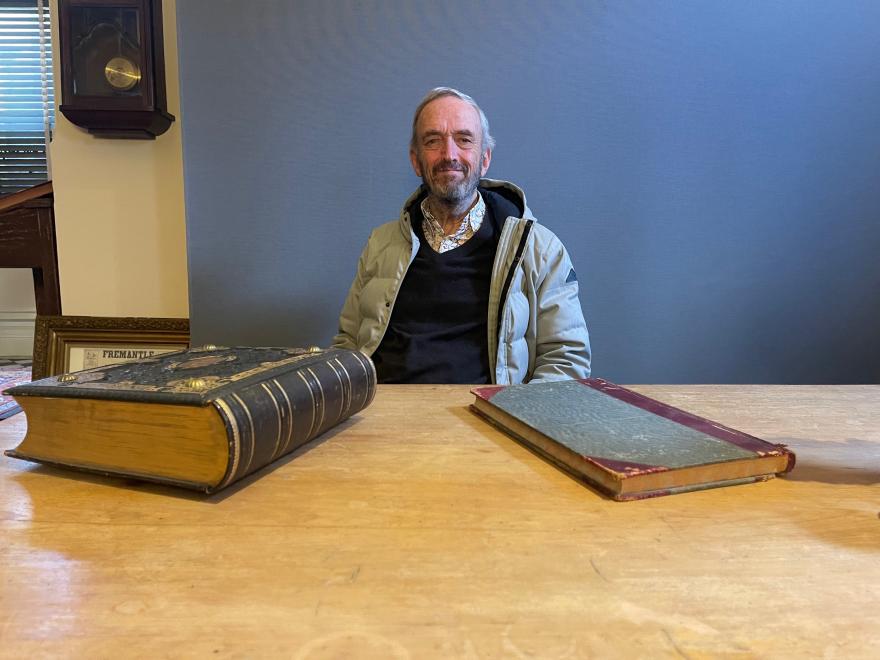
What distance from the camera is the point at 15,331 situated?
2.39m

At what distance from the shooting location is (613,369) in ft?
5.70

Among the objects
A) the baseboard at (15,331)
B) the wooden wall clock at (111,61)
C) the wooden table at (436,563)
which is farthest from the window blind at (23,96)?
the wooden table at (436,563)

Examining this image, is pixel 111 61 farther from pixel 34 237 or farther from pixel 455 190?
pixel 455 190

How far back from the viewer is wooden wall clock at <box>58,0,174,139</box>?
1515mm

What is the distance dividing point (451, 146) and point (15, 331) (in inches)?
83.2

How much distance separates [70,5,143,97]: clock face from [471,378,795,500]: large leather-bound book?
1470 millimetres

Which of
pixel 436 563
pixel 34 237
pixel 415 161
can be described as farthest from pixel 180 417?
pixel 34 237

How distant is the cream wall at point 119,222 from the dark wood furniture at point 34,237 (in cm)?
3

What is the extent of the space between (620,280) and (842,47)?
89 cm

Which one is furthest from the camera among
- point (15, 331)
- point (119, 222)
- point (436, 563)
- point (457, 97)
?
point (15, 331)

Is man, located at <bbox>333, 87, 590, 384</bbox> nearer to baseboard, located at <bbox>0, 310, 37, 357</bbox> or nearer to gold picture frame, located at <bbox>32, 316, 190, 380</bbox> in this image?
gold picture frame, located at <bbox>32, 316, 190, 380</bbox>

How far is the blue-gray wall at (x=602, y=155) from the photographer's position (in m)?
1.56

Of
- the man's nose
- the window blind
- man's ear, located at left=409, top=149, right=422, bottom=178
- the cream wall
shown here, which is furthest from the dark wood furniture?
the man's nose

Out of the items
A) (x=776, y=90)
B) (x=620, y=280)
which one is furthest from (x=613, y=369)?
(x=776, y=90)
